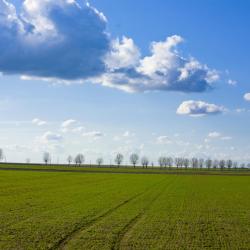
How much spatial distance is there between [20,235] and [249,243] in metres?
9.98

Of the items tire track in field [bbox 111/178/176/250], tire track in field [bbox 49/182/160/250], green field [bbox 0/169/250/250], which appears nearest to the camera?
tire track in field [bbox 49/182/160/250]

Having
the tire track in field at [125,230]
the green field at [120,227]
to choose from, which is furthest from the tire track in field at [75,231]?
the tire track in field at [125,230]

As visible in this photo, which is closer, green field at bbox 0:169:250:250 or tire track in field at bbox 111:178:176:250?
tire track in field at bbox 111:178:176:250

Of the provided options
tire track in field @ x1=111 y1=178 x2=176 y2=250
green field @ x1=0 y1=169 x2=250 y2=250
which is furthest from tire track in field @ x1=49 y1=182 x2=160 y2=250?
tire track in field @ x1=111 y1=178 x2=176 y2=250

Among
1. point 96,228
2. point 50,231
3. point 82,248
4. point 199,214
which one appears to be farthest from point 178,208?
point 82,248

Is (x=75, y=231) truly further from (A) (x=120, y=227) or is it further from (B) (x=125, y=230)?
(A) (x=120, y=227)

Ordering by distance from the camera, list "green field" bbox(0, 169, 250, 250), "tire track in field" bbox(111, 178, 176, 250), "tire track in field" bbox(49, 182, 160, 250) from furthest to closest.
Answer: "green field" bbox(0, 169, 250, 250) → "tire track in field" bbox(111, 178, 176, 250) → "tire track in field" bbox(49, 182, 160, 250)

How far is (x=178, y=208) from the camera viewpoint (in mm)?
33281

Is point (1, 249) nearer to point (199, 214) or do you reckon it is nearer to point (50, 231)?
point (50, 231)

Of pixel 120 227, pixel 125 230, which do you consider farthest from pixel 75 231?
pixel 120 227

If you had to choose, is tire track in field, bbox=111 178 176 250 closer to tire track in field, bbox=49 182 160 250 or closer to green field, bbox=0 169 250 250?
green field, bbox=0 169 250 250

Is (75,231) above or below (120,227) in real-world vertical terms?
below

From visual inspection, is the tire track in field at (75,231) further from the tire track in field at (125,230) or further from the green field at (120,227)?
the tire track in field at (125,230)

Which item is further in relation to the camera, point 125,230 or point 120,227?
point 120,227
